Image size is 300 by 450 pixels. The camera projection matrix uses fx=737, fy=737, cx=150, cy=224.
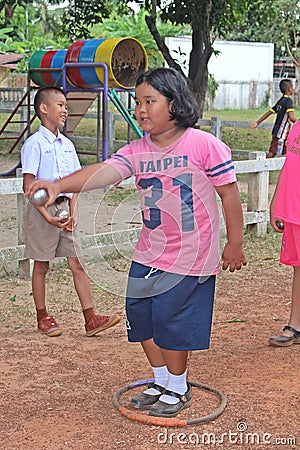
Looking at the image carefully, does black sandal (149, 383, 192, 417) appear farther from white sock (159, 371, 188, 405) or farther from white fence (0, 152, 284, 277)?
white fence (0, 152, 284, 277)

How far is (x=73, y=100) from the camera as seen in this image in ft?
49.3

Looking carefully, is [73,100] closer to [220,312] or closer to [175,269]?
[220,312]

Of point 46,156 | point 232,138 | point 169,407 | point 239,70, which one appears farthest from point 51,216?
point 239,70

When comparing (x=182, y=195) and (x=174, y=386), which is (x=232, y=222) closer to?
(x=182, y=195)

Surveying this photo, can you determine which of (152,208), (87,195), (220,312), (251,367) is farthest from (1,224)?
(152,208)

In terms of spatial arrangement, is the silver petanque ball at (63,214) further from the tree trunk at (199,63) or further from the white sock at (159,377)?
the tree trunk at (199,63)

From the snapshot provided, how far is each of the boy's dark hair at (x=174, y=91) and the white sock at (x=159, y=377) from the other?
132cm

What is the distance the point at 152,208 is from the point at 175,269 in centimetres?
32

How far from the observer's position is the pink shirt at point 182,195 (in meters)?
3.61

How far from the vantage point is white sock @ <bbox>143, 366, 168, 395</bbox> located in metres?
4.00

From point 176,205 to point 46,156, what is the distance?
179cm

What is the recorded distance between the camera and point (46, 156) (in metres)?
5.14

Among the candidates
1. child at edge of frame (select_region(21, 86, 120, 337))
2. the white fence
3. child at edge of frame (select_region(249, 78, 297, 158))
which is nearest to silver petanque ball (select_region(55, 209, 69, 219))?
child at edge of frame (select_region(21, 86, 120, 337))

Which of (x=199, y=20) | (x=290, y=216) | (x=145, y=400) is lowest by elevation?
(x=145, y=400)
